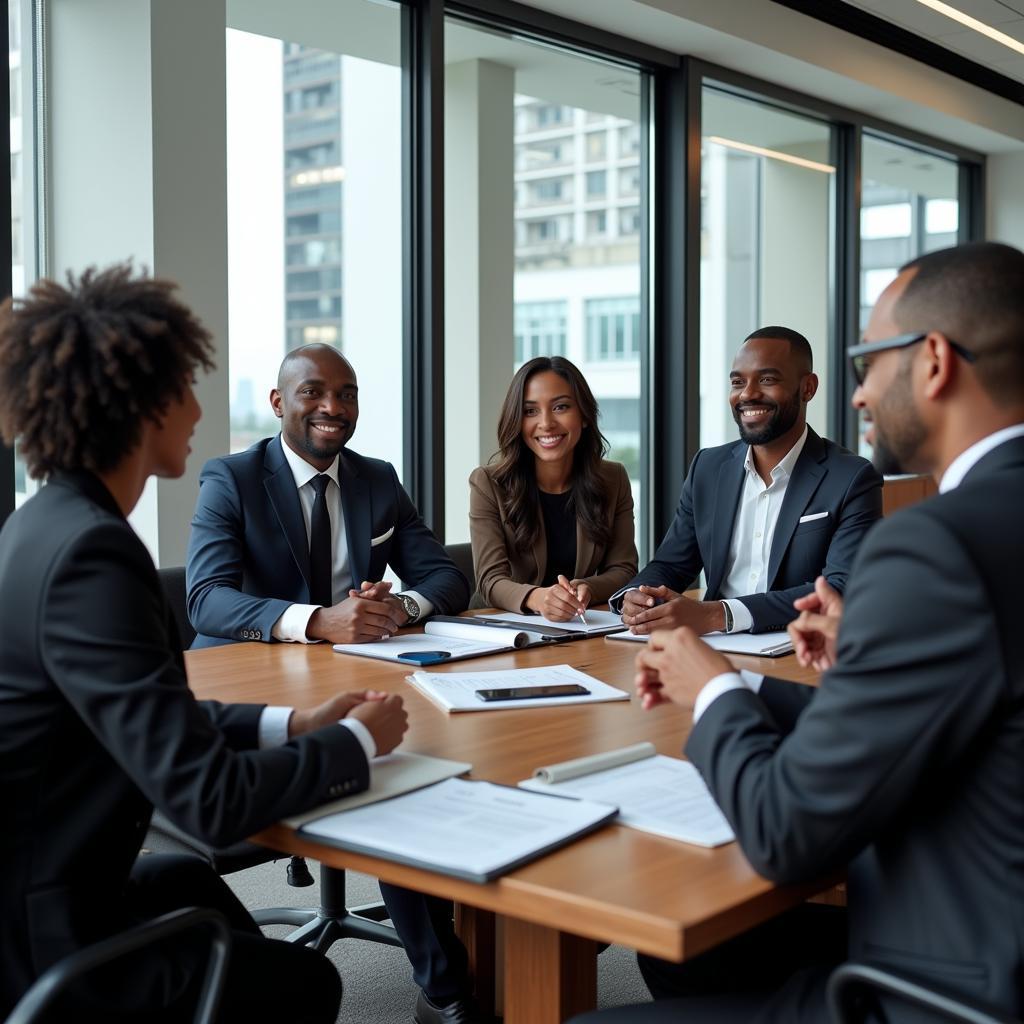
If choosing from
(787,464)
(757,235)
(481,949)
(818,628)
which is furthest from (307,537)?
(757,235)

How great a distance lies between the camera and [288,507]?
10.4ft

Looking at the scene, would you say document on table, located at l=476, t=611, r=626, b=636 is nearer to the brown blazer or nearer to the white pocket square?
the brown blazer

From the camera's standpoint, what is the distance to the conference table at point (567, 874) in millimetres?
1296

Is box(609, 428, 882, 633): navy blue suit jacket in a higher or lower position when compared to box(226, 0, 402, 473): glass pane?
lower

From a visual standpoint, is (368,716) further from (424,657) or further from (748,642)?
(748,642)

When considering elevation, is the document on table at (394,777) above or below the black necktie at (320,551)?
below

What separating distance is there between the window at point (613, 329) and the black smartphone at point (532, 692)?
3.73 meters

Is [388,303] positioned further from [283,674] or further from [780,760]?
[780,760]

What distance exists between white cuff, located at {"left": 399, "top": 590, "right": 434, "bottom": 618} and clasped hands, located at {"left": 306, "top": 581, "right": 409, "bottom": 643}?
0.86 ft

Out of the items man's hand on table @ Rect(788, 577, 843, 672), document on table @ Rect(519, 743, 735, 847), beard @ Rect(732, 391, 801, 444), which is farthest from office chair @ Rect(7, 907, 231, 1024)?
beard @ Rect(732, 391, 801, 444)

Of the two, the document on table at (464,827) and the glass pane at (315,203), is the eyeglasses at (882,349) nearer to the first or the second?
the document on table at (464,827)

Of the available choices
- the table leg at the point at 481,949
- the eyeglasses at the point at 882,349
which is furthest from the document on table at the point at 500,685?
the eyeglasses at the point at 882,349

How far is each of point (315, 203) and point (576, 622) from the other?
2301 millimetres

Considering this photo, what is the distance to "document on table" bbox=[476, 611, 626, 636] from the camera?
118 inches
